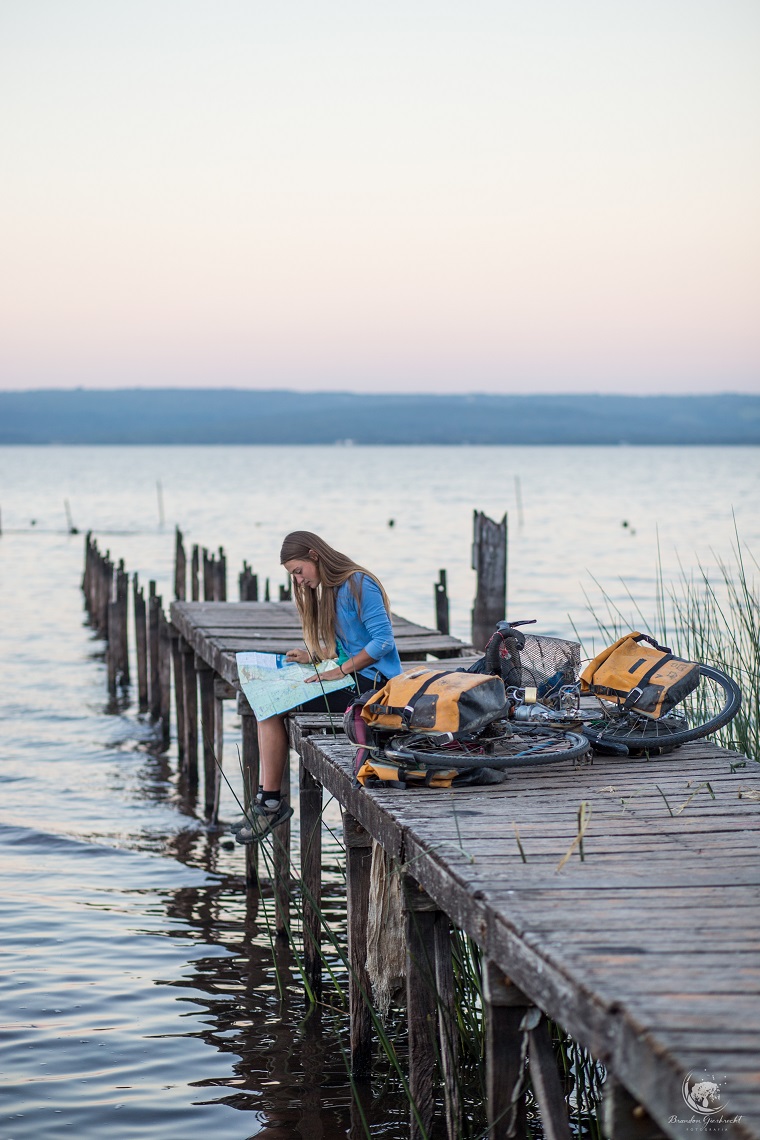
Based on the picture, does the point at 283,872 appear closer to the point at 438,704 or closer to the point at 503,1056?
the point at 438,704

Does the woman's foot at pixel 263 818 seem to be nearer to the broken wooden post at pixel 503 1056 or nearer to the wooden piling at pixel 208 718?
the broken wooden post at pixel 503 1056

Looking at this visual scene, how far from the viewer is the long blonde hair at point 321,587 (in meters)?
6.00

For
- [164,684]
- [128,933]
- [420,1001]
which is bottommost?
[128,933]

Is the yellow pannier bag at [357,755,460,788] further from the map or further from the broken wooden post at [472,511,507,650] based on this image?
the broken wooden post at [472,511,507,650]

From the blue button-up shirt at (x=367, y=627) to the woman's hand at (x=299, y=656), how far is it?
0.28 metres

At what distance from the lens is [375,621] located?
19.9 feet

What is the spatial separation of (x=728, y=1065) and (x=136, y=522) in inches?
1965

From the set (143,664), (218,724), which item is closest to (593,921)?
(218,724)

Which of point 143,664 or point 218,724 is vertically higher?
point 218,724

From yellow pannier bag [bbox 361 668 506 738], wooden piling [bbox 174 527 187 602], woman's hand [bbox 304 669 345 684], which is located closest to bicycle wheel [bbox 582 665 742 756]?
yellow pannier bag [bbox 361 668 506 738]

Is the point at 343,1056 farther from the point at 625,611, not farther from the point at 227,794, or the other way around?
the point at 625,611

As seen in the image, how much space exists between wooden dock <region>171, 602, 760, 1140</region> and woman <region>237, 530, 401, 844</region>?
63 centimetres

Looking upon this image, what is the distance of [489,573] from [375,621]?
5284mm

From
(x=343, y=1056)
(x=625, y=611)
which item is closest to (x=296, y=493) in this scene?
(x=625, y=611)
